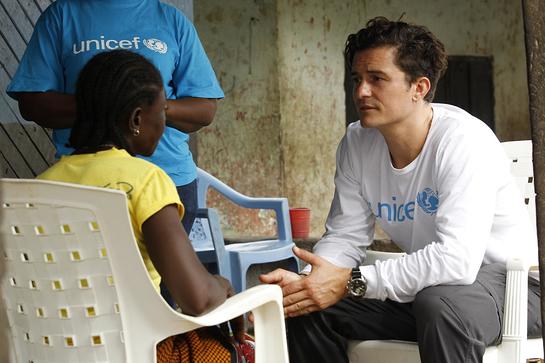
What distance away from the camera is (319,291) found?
3043 mm

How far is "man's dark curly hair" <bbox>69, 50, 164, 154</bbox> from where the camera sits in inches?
100

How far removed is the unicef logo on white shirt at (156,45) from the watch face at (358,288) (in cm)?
107

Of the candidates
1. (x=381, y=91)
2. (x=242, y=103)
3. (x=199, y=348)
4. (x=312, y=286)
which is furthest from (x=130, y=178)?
(x=242, y=103)

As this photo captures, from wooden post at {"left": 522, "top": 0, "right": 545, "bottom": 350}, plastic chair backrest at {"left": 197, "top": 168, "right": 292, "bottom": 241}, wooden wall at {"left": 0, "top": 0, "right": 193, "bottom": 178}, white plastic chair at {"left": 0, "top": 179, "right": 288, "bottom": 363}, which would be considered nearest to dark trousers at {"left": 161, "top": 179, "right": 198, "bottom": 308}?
white plastic chair at {"left": 0, "top": 179, "right": 288, "bottom": 363}

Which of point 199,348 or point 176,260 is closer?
point 176,260

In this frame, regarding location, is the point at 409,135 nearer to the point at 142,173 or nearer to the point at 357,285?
the point at 357,285

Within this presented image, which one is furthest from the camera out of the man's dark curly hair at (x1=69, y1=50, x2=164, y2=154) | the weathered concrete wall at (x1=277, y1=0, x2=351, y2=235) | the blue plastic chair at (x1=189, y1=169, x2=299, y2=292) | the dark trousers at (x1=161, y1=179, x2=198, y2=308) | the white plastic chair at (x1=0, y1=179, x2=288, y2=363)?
the weathered concrete wall at (x1=277, y1=0, x2=351, y2=235)

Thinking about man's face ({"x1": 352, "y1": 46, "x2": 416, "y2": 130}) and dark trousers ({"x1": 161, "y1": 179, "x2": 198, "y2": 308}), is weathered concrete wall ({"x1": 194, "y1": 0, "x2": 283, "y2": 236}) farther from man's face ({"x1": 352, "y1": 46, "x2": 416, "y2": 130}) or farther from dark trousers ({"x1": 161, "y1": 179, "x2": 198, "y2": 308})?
man's face ({"x1": 352, "y1": 46, "x2": 416, "y2": 130})

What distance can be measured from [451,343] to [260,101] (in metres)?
4.79

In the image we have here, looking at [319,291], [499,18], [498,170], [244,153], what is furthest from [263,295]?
[499,18]

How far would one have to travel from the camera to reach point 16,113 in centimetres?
483

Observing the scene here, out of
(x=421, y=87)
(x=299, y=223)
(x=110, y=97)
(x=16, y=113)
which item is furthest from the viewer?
(x=299, y=223)

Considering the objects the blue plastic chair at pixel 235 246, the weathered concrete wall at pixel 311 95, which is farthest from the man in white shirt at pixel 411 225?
the weathered concrete wall at pixel 311 95

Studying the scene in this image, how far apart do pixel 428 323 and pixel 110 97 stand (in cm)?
111
